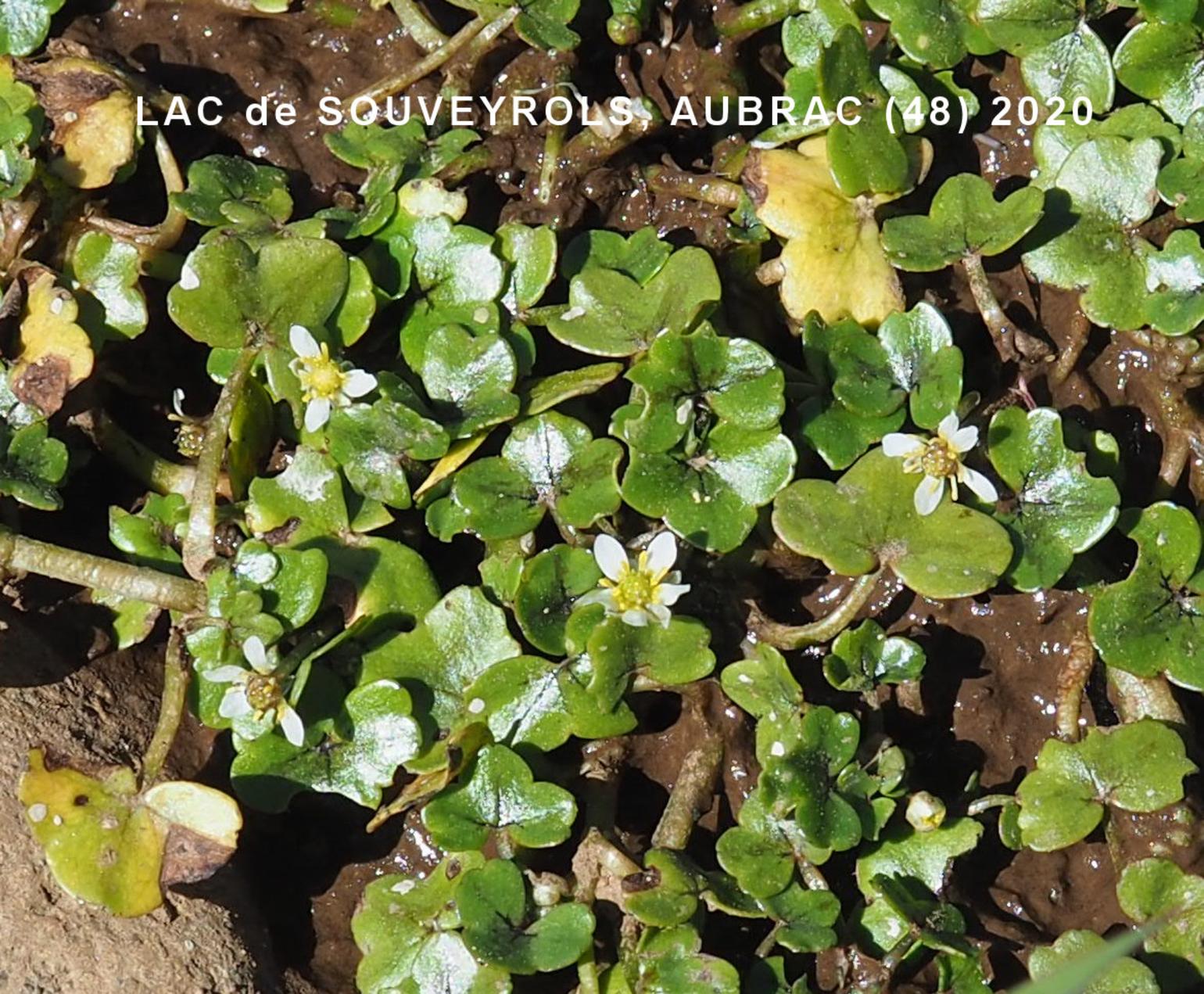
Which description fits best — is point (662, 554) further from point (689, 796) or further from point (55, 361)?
point (55, 361)

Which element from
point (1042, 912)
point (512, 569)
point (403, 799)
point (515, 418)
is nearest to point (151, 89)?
point (515, 418)

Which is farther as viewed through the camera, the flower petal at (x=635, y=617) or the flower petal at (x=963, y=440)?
the flower petal at (x=963, y=440)

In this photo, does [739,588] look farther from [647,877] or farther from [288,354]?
[288,354]

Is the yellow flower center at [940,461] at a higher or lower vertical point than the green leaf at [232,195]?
lower

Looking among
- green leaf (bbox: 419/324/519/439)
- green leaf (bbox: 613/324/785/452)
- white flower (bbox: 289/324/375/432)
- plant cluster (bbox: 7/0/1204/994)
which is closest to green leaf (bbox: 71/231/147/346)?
plant cluster (bbox: 7/0/1204/994)

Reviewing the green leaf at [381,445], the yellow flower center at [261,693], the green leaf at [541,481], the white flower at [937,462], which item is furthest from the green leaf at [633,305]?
the yellow flower center at [261,693]

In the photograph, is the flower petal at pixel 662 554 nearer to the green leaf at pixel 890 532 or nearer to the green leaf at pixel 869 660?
the green leaf at pixel 890 532
